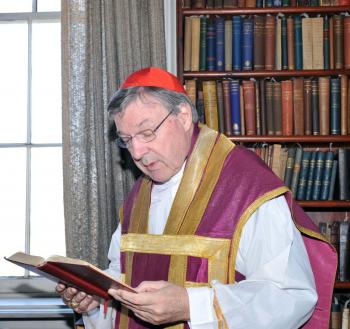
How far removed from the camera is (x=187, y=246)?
202 centimetres

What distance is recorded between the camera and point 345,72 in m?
3.34

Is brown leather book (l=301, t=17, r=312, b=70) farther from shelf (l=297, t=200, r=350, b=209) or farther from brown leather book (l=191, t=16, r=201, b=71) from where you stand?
shelf (l=297, t=200, r=350, b=209)

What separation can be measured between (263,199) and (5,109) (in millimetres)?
2158

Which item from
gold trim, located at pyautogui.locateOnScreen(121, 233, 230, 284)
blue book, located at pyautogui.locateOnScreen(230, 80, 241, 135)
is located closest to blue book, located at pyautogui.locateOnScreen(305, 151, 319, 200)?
blue book, located at pyautogui.locateOnScreen(230, 80, 241, 135)

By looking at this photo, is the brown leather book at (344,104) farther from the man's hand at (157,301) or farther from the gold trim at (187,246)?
the man's hand at (157,301)

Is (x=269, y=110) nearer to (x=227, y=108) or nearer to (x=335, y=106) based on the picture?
(x=227, y=108)

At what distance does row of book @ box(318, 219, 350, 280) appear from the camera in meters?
3.35

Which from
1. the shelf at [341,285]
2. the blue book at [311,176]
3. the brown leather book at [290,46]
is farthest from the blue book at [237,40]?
the shelf at [341,285]

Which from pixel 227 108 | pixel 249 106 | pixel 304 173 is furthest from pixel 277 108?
pixel 304 173

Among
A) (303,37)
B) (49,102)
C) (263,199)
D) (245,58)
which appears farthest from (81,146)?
(263,199)

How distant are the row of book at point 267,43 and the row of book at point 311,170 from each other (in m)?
0.42

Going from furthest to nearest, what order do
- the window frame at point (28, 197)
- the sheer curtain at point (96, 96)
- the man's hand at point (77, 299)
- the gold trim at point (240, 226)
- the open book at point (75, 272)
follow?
1. the window frame at point (28, 197)
2. the sheer curtain at point (96, 96)
3. the man's hand at point (77, 299)
4. the gold trim at point (240, 226)
5. the open book at point (75, 272)

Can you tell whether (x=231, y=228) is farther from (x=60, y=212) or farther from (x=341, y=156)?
(x=60, y=212)

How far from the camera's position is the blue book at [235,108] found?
3373mm
